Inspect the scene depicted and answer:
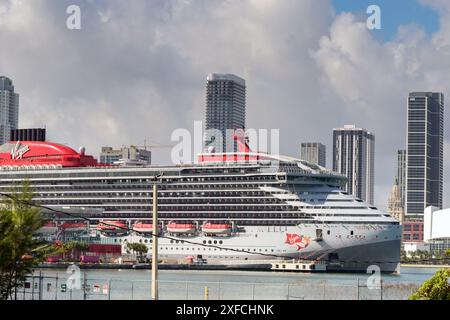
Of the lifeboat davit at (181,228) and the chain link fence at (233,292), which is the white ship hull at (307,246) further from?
the chain link fence at (233,292)

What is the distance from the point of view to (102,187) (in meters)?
111

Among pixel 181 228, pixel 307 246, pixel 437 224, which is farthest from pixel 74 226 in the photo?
pixel 437 224

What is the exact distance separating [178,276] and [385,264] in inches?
942

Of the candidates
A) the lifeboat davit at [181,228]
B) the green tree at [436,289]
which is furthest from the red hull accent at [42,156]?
the green tree at [436,289]

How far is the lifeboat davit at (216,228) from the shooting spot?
335 feet

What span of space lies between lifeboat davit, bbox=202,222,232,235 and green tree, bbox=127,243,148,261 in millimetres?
6530

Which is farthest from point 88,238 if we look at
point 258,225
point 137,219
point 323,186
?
point 323,186

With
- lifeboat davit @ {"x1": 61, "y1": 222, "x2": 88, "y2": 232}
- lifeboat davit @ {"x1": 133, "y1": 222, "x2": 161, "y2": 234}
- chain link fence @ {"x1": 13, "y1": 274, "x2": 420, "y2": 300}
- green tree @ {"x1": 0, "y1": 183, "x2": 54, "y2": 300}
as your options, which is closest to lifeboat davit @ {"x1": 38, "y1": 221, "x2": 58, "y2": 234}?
lifeboat davit @ {"x1": 61, "y1": 222, "x2": 88, "y2": 232}

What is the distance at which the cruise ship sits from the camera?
9956 centimetres

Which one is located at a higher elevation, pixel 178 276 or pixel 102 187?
pixel 102 187
